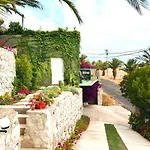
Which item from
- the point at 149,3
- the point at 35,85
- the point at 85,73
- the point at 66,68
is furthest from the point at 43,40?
the point at 149,3

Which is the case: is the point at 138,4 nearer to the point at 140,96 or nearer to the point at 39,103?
the point at 39,103

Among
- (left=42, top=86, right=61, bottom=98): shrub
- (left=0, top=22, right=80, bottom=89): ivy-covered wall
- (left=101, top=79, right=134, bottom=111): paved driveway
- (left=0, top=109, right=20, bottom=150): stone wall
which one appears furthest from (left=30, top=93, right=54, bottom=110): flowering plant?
(left=101, top=79, right=134, bottom=111): paved driveway

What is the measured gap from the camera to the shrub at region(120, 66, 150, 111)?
1194 centimetres

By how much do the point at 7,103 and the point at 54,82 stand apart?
6954mm

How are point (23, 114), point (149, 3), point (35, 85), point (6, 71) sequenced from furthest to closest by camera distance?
point (35, 85) → point (6, 71) → point (149, 3) → point (23, 114)

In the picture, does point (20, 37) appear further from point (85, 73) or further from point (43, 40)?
point (85, 73)

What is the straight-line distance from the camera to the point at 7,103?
26.2ft

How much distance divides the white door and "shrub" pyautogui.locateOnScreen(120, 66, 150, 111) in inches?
154

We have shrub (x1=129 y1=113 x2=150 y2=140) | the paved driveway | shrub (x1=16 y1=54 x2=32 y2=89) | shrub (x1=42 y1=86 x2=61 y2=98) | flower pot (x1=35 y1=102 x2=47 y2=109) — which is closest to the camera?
flower pot (x1=35 y1=102 x2=47 y2=109)

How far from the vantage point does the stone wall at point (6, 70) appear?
9.05 metres

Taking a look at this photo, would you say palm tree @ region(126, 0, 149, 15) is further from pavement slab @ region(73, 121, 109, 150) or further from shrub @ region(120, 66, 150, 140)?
shrub @ region(120, 66, 150, 140)

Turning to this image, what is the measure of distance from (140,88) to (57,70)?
510cm

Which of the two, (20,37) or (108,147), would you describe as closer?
(108,147)

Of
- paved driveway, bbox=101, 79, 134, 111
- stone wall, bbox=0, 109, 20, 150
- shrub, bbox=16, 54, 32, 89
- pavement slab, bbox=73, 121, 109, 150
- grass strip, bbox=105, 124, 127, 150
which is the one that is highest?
shrub, bbox=16, 54, 32, 89
